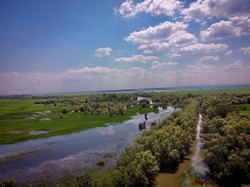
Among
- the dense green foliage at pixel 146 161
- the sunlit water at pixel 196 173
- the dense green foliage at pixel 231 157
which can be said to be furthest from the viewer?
the sunlit water at pixel 196 173

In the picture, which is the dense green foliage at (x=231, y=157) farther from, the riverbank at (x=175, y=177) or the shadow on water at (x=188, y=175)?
the riverbank at (x=175, y=177)

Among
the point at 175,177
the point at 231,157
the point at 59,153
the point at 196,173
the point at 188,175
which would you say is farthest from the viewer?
the point at 59,153

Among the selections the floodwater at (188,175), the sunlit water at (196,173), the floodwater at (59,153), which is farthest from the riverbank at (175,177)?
the floodwater at (59,153)

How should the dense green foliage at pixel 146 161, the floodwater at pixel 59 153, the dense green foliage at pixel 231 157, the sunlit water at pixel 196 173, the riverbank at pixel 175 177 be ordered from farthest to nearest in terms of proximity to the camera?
1. the floodwater at pixel 59 153
2. the riverbank at pixel 175 177
3. the sunlit water at pixel 196 173
4. the dense green foliage at pixel 231 157
5. the dense green foliage at pixel 146 161

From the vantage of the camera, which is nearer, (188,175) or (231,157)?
(231,157)

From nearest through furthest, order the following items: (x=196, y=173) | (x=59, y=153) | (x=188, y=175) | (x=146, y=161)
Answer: (x=146, y=161) → (x=188, y=175) → (x=196, y=173) → (x=59, y=153)

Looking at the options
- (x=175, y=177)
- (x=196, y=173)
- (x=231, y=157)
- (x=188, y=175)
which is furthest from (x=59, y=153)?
(x=231, y=157)

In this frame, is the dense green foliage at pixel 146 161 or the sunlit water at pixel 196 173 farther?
the sunlit water at pixel 196 173

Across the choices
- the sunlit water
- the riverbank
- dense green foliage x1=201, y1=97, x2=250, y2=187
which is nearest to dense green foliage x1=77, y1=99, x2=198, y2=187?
the riverbank

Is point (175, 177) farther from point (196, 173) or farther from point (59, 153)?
point (59, 153)
